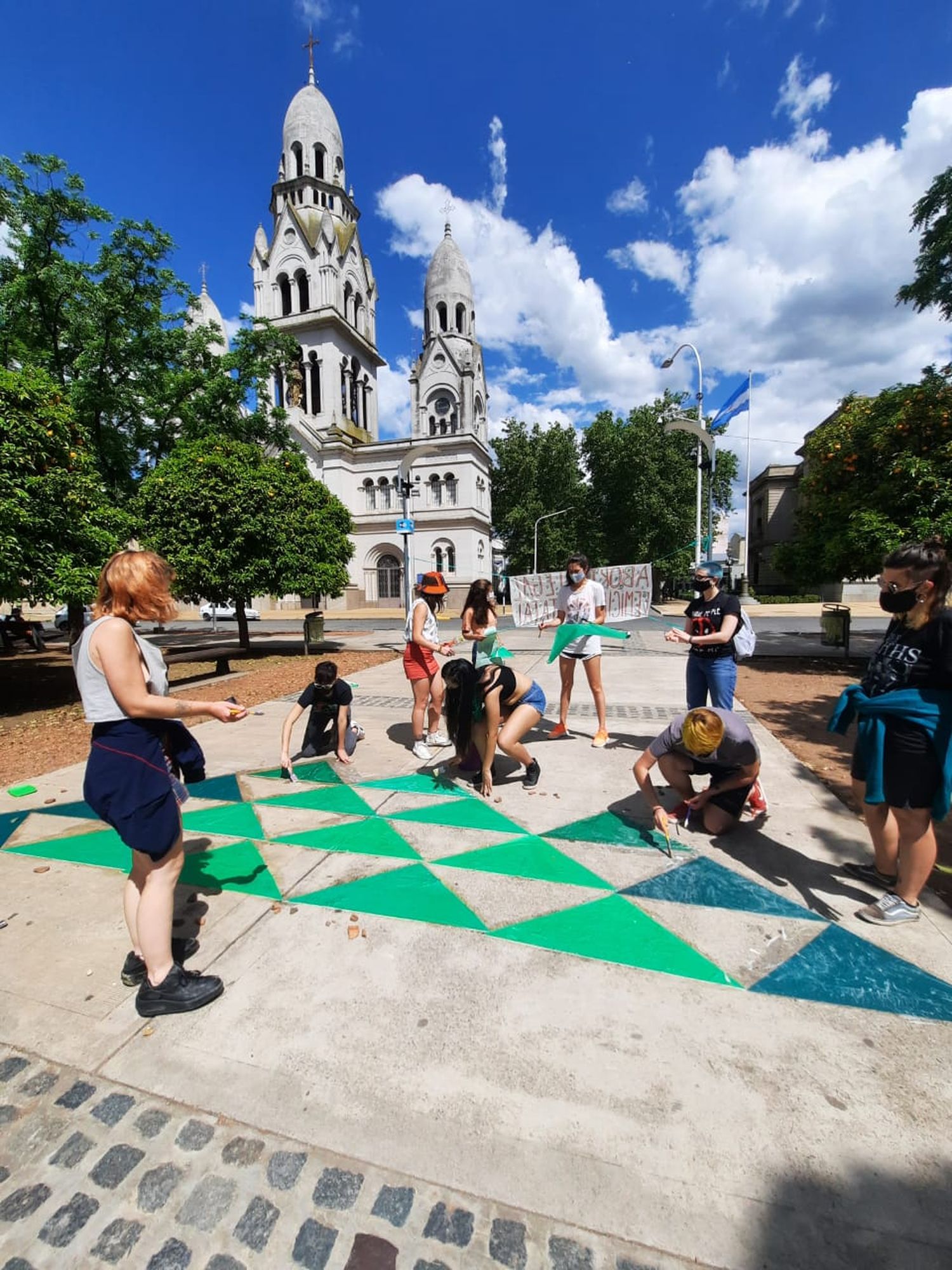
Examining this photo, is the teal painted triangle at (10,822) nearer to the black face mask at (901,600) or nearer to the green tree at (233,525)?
the black face mask at (901,600)

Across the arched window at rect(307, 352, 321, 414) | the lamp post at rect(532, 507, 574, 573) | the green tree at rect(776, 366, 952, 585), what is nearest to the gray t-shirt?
the green tree at rect(776, 366, 952, 585)

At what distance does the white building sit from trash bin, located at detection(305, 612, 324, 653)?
2407 centimetres

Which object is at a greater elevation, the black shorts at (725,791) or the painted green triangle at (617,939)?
the black shorts at (725,791)

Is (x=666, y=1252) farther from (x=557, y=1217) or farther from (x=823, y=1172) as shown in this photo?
(x=823, y=1172)

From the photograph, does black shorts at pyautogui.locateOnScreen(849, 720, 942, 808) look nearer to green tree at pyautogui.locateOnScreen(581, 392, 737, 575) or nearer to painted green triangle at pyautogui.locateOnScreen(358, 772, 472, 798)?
painted green triangle at pyautogui.locateOnScreen(358, 772, 472, 798)

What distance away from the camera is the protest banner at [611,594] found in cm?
1444

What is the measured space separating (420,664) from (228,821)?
2175mm

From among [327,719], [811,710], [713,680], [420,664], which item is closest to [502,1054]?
[713,680]

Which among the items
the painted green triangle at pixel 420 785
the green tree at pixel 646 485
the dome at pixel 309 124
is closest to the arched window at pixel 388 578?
the green tree at pixel 646 485

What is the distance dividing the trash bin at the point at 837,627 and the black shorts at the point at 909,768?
10.7 metres

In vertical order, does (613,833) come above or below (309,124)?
below

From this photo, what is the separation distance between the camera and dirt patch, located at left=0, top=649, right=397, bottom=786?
587 centimetres

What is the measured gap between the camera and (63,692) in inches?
402

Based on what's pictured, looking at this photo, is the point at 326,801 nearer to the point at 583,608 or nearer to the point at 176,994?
the point at 176,994
